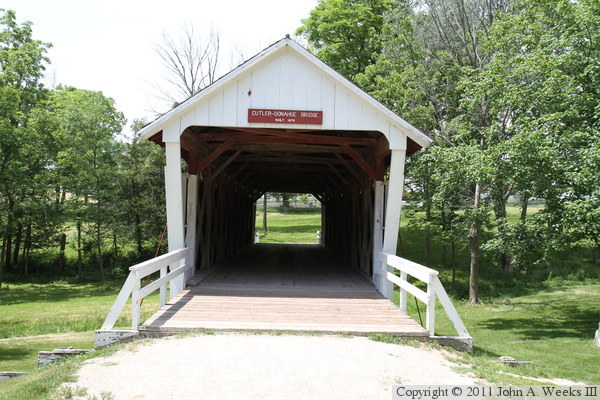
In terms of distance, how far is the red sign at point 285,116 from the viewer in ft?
28.1

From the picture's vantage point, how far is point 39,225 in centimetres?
2197

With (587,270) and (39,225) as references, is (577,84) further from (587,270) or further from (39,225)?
(39,225)

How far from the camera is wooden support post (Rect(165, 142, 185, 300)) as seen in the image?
338 inches

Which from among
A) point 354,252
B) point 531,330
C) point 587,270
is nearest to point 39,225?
point 354,252

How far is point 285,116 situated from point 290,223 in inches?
1386

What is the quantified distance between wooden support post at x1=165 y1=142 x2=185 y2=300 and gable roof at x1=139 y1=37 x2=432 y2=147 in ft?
1.39

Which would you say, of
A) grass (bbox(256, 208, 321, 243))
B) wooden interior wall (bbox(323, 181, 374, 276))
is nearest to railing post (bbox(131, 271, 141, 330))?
Result: wooden interior wall (bbox(323, 181, 374, 276))

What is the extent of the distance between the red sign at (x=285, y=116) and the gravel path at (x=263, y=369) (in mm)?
3799

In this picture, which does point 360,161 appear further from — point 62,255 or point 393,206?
point 62,255

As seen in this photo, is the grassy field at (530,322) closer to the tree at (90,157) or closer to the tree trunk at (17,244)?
the tree at (90,157)

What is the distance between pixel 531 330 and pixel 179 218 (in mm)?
7805

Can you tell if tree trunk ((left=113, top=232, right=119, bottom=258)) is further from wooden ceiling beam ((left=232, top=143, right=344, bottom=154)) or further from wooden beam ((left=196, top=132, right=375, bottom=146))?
wooden beam ((left=196, top=132, right=375, bottom=146))

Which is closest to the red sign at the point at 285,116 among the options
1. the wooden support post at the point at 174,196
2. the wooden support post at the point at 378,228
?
the wooden support post at the point at 174,196

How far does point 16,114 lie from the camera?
1906 centimetres
